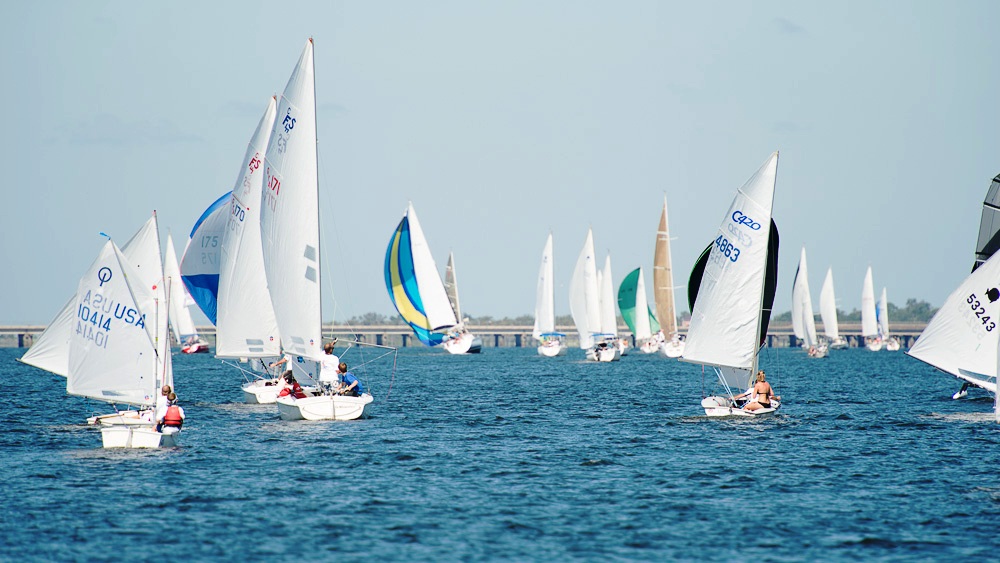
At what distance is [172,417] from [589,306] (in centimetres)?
8023

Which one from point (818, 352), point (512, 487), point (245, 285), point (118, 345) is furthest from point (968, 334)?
point (818, 352)

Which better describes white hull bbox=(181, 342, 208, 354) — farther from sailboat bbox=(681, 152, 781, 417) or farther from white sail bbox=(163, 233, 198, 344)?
sailboat bbox=(681, 152, 781, 417)

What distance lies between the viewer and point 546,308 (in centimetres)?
12138

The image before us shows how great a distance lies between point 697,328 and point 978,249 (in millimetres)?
12184

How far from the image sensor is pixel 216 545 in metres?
19.5

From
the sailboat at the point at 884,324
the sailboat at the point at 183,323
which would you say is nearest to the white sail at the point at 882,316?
the sailboat at the point at 884,324

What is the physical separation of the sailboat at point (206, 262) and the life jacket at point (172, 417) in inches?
640

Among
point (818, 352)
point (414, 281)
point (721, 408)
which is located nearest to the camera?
point (721, 408)

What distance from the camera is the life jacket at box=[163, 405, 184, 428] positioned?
3064cm

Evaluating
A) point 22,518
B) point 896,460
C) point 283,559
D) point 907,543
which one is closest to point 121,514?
point 22,518

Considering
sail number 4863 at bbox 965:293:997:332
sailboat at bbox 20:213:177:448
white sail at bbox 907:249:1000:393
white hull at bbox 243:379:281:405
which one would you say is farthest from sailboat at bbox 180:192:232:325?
sail number 4863 at bbox 965:293:997:332

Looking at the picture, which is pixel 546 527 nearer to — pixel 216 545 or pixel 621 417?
pixel 216 545

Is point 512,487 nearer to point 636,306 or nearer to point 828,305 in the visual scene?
point 636,306

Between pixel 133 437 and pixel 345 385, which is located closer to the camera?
pixel 133 437
